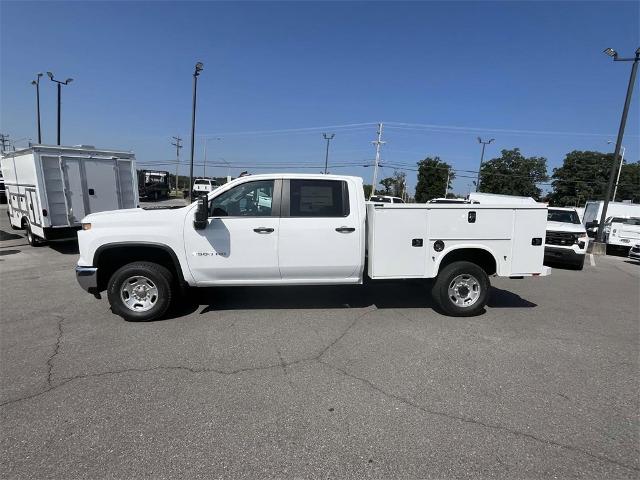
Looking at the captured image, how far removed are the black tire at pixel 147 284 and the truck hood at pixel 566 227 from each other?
10.4 metres

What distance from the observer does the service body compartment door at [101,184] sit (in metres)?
11.0

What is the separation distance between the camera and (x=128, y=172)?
11828mm

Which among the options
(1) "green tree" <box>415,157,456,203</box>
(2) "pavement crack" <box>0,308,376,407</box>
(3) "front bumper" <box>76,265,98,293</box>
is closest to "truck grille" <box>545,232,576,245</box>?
(2) "pavement crack" <box>0,308,376,407</box>

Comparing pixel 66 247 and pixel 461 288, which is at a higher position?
pixel 461 288

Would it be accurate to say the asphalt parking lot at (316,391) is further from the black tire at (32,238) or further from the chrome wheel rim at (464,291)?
the black tire at (32,238)

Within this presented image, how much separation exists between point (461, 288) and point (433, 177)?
70.7m

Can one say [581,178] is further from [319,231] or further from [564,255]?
[319,231]

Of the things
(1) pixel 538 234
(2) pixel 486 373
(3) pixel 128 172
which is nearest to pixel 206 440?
(2) pixel 486 373

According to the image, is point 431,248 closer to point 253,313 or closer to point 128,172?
point 253,313

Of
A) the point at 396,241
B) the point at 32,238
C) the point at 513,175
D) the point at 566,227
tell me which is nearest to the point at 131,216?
the point at 396,241

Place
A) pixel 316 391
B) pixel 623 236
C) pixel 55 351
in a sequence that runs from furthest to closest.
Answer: pixel 623 236 → pixel 55 351 → pixel 316 391

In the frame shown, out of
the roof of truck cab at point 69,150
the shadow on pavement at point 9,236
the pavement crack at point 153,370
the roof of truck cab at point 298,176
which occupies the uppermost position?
the roof of truck cab at point 69,150

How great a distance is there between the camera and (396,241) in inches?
214

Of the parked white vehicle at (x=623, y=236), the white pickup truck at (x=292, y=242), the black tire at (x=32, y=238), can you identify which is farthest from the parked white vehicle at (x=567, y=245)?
the black tire at (x=32, y=238)
